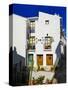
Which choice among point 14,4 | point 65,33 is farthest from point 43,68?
point 14,4

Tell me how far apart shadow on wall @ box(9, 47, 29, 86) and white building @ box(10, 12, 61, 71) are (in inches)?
1.0

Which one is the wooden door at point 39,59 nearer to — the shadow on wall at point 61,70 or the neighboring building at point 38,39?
the neighboring building at point 38,39

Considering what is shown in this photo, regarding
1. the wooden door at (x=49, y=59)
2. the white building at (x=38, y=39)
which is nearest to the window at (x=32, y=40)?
the white building at (x=38, y=39)

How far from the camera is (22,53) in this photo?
2.06 metres

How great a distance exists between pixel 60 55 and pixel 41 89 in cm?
26

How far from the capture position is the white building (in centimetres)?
205

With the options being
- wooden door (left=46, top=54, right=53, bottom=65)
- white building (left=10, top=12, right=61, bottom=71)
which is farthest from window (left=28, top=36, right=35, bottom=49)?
wooden door (left=46, top=54, right=53, bottom=65)

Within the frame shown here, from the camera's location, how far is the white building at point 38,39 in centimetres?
205

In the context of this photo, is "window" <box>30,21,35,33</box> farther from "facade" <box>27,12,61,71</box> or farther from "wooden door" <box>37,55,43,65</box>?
"wooden door" <box>37,55,43,65</box>

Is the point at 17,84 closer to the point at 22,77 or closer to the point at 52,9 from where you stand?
the point at 22,77

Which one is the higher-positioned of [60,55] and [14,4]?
[14,4]

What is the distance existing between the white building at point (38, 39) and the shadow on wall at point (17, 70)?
27 millimetres

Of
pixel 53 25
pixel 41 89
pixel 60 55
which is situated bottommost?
pixel 41 89

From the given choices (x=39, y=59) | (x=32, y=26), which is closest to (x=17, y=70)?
(x=39, y=59)
